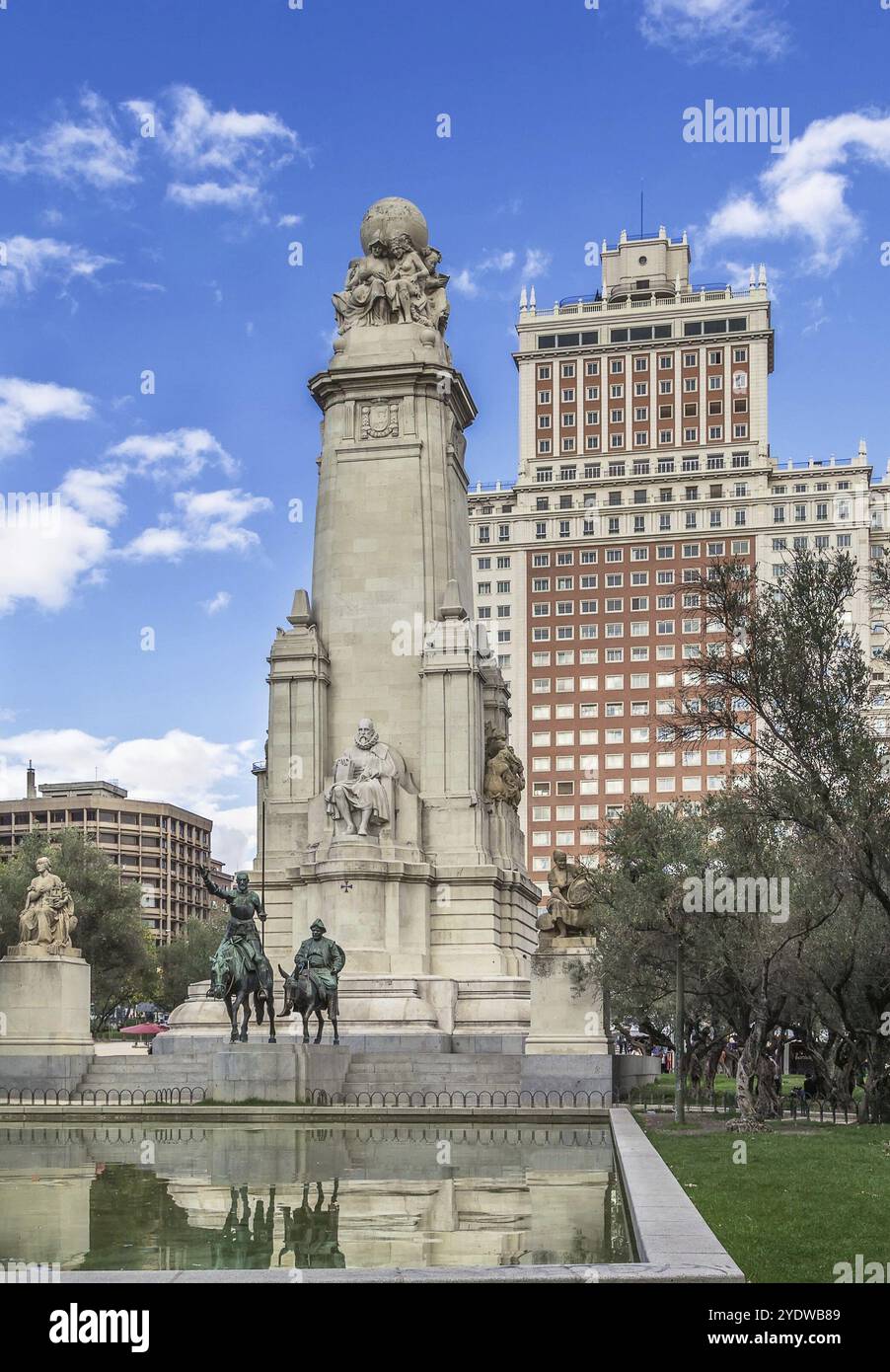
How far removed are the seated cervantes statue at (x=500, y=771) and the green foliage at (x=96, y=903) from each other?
26287 millimetres

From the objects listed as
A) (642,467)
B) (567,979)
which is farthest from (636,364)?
(567,979)

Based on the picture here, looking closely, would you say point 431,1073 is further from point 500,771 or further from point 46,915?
point 500,771

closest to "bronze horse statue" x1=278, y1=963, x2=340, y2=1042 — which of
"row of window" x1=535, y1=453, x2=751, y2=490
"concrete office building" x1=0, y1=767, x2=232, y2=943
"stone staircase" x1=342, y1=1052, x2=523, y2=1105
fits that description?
"stone staircase" x1=342, y1=1052, x2=523, y2=1105

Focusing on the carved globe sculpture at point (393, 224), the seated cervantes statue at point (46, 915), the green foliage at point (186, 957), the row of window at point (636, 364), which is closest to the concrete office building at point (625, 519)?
the row of window at point (636, 364)

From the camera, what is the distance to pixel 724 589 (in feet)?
79.4

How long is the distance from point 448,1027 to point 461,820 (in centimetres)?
609

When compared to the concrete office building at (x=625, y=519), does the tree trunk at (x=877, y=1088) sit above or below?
below

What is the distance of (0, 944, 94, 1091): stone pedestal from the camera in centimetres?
3784

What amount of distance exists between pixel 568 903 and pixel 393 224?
76.2 ft

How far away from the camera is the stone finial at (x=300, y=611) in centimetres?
4625

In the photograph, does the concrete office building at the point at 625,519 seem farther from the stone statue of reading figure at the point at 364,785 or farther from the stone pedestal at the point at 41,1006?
the stone pedestal at the point at 41,1006

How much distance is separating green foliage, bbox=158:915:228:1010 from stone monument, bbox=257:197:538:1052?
3916 centimetres

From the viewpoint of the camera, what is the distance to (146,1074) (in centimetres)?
3512
